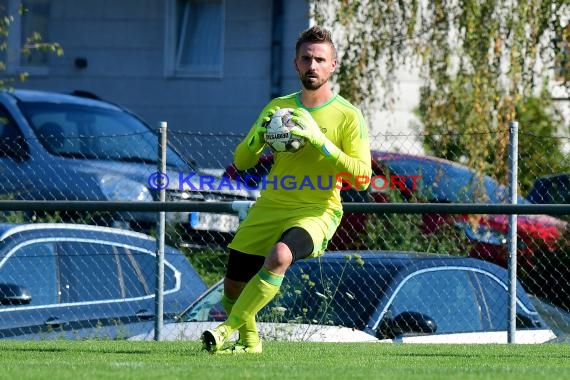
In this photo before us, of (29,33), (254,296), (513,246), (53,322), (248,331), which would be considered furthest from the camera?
(29,33)

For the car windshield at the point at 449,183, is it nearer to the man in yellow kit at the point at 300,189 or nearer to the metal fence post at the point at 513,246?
the metal fence post at the point at 513,246

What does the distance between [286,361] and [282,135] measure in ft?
4.45

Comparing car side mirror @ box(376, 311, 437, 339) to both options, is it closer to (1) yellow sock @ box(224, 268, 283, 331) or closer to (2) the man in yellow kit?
(2) the man in yellow kit

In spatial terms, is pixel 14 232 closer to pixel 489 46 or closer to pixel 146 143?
pixel 146 143

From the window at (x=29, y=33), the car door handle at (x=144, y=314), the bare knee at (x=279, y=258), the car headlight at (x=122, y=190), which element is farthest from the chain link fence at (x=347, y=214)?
the window at (x=29, y=33)

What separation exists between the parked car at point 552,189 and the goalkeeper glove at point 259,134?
4872 mm

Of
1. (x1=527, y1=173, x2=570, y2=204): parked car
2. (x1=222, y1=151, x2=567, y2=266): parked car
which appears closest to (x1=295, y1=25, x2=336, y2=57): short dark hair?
(x1=222, y1=151, x2=567, y2=266): parked car

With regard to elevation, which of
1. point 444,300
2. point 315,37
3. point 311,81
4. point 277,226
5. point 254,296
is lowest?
point 444,300

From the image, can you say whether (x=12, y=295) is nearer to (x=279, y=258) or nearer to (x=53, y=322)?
(x=53, y=322)

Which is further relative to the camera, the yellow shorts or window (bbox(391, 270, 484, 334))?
window (bbox(391, 270, 484, 334))

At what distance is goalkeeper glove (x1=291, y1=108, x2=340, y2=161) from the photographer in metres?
8.61

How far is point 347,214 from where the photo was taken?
12.2 meters

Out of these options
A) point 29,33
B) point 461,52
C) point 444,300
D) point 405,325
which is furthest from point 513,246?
point 29,33

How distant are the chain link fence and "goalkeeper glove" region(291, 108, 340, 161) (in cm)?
249
